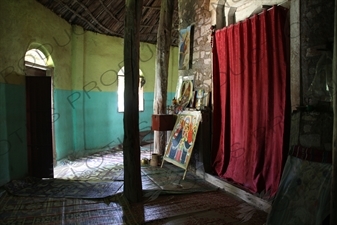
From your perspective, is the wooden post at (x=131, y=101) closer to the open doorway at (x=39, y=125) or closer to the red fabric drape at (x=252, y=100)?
the red fabric drape at (x=252, y=100)

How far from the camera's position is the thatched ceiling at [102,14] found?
514 centimetres

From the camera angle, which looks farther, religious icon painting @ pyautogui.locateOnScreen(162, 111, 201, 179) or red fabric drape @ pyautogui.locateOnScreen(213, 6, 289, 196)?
religious icon painting @ pyautogui.locateOnScreen(162, 111, 201, 179)

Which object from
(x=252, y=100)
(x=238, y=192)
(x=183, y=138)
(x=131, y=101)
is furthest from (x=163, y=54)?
(x=238, y=192)

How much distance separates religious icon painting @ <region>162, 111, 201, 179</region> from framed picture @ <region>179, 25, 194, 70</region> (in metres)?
0.89

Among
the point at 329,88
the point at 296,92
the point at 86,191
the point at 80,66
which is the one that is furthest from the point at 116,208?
the point at 80,66

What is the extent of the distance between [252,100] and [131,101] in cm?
151

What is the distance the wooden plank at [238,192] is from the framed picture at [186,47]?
188cm

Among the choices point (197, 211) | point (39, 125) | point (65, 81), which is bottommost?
point (197, 211)

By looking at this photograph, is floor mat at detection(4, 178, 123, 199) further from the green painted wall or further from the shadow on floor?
the green painted wall

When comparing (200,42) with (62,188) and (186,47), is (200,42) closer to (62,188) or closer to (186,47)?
(186,47)

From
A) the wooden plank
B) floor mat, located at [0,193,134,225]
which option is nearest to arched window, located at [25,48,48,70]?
floor mat, located at [0,193,134,225]

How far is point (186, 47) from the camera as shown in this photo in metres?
4.68

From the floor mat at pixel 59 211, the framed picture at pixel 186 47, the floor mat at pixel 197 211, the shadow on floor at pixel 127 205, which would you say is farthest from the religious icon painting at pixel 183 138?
the floor mat at pixel 59 211

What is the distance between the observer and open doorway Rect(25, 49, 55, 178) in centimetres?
409
